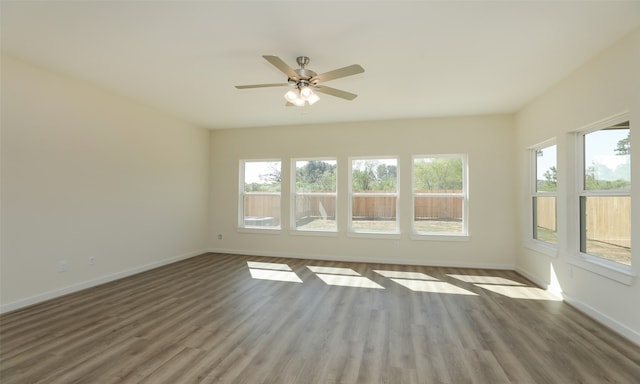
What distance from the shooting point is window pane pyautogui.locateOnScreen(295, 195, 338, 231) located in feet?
20.0

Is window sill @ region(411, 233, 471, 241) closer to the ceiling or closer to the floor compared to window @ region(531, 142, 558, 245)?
Answer: closer to the floor

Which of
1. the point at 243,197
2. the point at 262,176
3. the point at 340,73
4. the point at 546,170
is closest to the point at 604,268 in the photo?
the point at 546,170

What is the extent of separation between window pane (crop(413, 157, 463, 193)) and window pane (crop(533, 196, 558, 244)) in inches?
48.3

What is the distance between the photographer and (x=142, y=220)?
495 centimetres

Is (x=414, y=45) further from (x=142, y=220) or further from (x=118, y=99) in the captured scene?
(x=142, y=220)

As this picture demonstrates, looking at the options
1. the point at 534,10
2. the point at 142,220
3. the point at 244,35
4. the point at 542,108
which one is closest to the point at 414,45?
the point at 534,10

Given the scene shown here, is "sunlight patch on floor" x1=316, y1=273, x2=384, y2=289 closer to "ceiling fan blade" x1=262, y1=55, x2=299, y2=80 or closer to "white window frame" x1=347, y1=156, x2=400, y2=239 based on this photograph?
"white window frame" x1=347, y1=156, x2=400, y2=239

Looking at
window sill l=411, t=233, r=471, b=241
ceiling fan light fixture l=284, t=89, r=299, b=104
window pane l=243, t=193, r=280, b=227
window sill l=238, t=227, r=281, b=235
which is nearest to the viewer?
ceiling fan light fixture l=284, t=89, r=299, b=104

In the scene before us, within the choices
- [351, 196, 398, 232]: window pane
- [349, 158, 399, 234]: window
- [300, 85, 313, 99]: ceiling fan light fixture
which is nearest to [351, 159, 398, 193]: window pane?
[349, 158, 399, 234]: window

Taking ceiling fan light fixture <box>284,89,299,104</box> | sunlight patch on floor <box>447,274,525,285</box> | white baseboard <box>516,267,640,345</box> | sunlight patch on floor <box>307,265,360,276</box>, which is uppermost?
ceiling fan light fixture <box>284,89,299,104</box>

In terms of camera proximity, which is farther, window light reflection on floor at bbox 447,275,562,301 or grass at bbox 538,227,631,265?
window light reflection on floor at bbox 447,275,562,301

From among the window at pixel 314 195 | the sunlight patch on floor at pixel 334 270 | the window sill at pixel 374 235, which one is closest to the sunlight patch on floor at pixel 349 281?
the sunlight patch on floor at pixel 334 270

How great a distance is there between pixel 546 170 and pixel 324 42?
372 centimetres

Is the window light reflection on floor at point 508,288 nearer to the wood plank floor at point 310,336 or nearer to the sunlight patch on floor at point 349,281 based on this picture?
the wood plank floor at point 310,336
